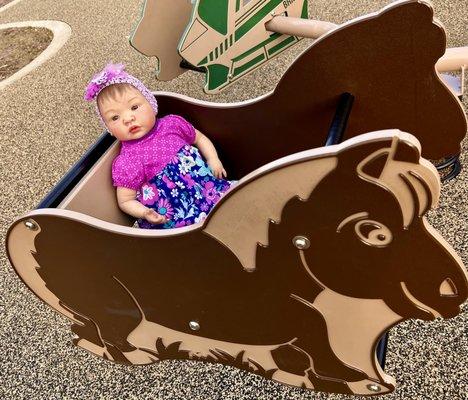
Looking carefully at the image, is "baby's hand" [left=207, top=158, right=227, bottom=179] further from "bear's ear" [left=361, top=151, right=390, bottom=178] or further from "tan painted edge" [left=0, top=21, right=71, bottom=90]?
"tan painted edge" [left=0, top=21, right=71, bottom=90]

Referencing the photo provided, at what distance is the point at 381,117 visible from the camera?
89cm

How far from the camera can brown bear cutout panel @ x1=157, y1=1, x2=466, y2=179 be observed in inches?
30.3

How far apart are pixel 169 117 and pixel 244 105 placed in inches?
5.9

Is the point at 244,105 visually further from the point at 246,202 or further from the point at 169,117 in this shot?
the point at 246,202

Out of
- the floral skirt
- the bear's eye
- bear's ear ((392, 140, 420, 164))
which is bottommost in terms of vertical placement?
the floral skirt

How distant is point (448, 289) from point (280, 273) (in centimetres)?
21

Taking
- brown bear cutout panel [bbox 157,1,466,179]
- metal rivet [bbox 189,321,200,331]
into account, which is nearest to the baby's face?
brown bear cutout panel [bbox 157,1,466,179]

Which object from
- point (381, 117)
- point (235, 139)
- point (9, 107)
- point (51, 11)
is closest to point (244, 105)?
point (235, 139)

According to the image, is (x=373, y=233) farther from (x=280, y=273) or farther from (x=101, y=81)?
(x=101, y=81)

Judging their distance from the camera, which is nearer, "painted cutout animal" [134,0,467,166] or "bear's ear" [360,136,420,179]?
"bear's ear" [360,136,420,179]

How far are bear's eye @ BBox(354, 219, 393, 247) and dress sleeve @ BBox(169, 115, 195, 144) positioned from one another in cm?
48

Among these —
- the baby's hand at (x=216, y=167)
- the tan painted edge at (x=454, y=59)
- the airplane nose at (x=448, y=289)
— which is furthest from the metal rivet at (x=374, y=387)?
the tan painted edge at (x=454, y=59)

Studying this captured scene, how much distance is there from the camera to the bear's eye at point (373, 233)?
545 millimetres

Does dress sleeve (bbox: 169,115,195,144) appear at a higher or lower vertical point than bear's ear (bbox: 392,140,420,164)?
lower
